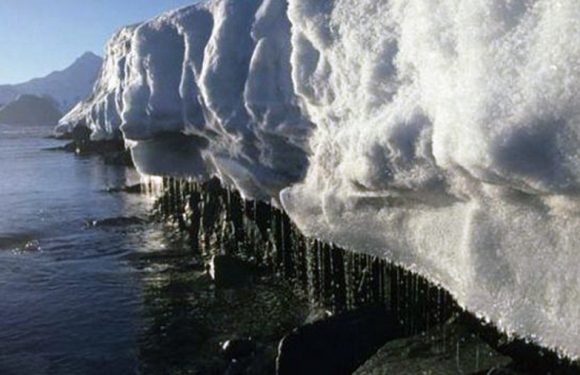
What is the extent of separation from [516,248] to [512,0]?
1.38 m

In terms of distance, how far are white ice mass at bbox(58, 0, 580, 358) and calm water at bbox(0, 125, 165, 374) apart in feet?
9.31

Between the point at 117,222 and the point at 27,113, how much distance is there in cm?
15157

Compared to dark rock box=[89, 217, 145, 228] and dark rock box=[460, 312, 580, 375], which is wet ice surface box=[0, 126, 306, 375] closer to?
dark rock box=[89, 217, 145, 228]

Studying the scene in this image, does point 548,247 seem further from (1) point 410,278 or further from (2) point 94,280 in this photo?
(2) point 94,280

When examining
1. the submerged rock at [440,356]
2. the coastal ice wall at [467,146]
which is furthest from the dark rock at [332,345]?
the coastal ice wall at [467,146]

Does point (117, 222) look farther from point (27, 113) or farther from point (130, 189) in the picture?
point (27, 113)

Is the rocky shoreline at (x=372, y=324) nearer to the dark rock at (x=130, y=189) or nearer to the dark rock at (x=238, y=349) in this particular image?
the dark rock at (x=238, y=349)

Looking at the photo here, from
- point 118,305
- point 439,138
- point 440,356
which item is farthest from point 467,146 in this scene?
point 118,305

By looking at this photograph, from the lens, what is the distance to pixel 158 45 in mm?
11234

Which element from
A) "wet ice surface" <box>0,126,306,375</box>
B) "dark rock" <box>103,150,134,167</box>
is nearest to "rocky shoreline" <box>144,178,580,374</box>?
"wet ice surface" <box>0,126,306,375</box>

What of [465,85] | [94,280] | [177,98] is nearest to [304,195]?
[465,85]

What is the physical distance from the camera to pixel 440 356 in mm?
5578

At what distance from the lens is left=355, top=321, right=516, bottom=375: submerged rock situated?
5.21 m

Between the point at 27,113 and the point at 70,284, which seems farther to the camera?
the point at 27,113
